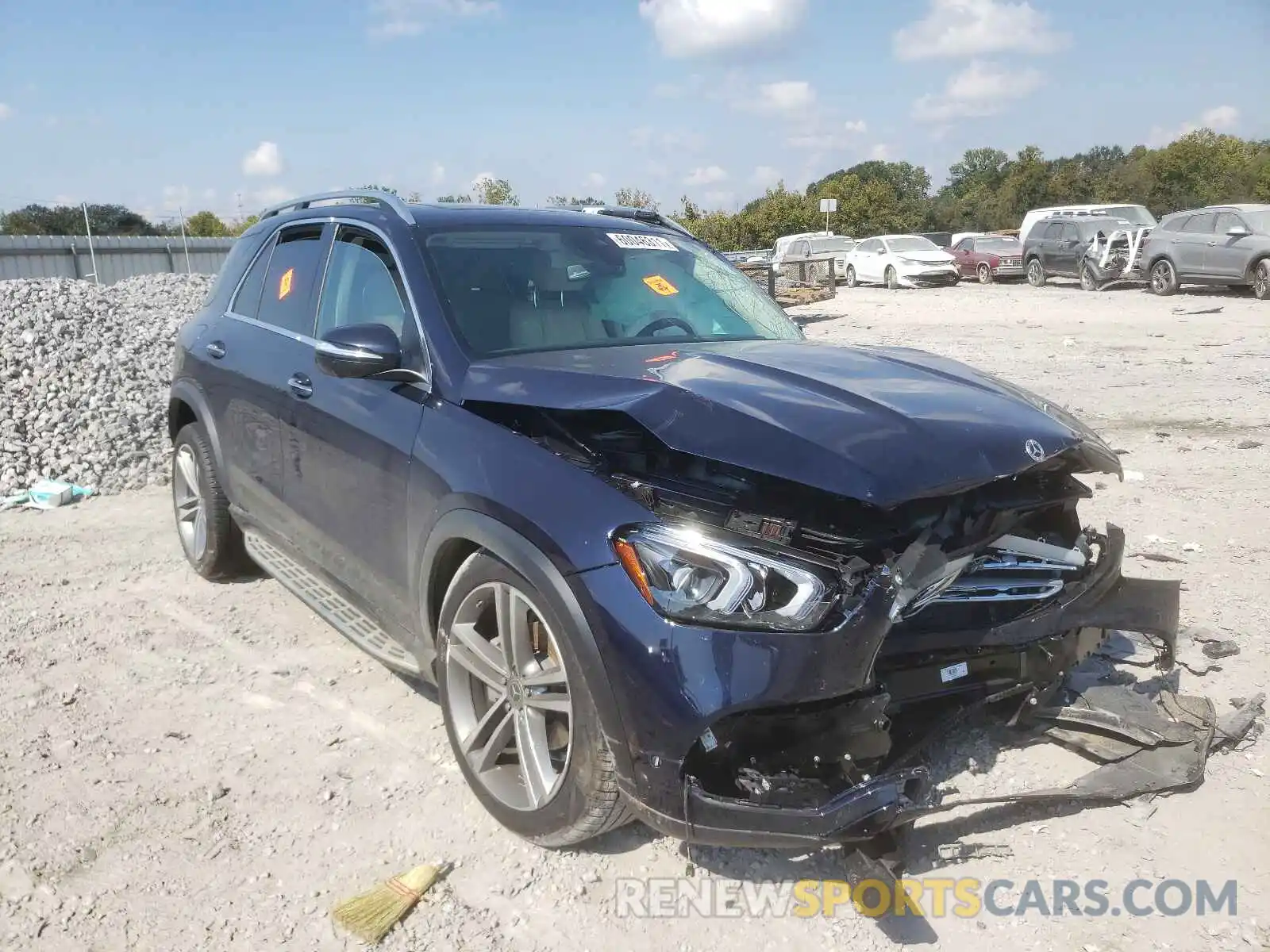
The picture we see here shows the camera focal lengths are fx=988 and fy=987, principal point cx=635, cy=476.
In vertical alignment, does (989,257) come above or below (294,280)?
below

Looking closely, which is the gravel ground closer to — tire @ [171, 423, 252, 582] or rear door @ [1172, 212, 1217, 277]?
tire @ [171, 423, 252, 582]

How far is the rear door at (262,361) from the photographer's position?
420cm

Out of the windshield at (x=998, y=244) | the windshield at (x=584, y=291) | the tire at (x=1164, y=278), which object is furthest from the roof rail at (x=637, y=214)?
the windshield at (x=998, y=244)

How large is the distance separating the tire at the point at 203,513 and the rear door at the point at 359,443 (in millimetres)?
1114

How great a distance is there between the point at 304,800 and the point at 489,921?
0.93 metres

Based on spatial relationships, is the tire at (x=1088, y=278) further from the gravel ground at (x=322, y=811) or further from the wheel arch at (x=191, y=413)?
the wheel arch at (x=191, y=413)

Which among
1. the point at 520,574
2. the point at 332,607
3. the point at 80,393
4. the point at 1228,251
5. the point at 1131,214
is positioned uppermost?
the point at 1131,214

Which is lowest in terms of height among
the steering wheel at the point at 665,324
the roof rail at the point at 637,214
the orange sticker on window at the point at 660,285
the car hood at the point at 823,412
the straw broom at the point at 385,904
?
the straw broom at the point at 385,904

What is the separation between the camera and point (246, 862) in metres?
2.94

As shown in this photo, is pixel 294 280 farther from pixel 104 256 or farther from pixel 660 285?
pixel 104 256

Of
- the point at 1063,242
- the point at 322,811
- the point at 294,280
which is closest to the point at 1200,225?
the point at 1063,242

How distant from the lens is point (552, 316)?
3629 mm

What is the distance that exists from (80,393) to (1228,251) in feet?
64.5

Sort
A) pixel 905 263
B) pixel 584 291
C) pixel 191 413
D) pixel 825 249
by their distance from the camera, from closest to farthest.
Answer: pixel 584 291 → pixel 191 413 → pixel 905 263 → pixel 825 249
